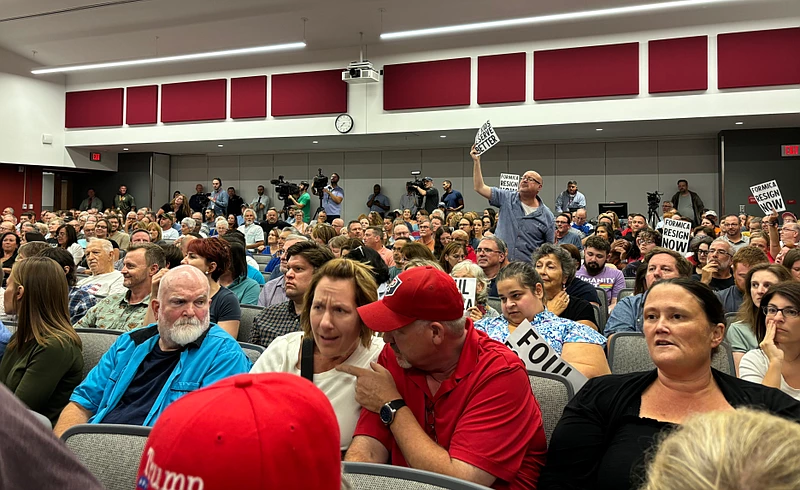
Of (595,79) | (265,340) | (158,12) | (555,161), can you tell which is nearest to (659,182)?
(555,161)

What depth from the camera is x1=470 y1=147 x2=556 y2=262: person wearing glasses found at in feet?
21.0

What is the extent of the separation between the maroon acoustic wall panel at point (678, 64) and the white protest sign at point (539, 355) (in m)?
10.6

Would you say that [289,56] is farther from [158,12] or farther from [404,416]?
[404,416]

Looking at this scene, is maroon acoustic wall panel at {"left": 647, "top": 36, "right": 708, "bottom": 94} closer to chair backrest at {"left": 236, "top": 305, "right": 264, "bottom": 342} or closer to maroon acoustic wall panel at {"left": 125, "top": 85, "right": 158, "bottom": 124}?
chair backrest at {"left": 236, "top": 305, "right": 264, "bottom": 342}

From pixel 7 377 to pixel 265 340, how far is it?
131 cm

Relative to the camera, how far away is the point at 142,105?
652 inches

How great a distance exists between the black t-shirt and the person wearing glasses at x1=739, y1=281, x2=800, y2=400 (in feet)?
8.30

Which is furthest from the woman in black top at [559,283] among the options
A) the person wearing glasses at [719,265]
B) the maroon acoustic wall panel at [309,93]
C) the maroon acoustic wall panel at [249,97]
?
the maroon acoustic wall panel at [249,97]

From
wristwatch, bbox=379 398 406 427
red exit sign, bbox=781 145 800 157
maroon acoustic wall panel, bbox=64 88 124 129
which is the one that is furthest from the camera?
maroon acoustic wall panel, bbox=64 88 124 129

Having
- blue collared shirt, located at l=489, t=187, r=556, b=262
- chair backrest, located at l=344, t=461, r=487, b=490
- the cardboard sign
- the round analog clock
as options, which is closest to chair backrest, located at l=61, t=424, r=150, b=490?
chair backrest, located at l=344, t=461, r=487, b=490

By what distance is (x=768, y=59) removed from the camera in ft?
37.6

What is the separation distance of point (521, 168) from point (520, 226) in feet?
31.7

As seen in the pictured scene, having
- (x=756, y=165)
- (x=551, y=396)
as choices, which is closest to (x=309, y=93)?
(x=756, y=165)

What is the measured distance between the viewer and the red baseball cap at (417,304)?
6.78 feet
